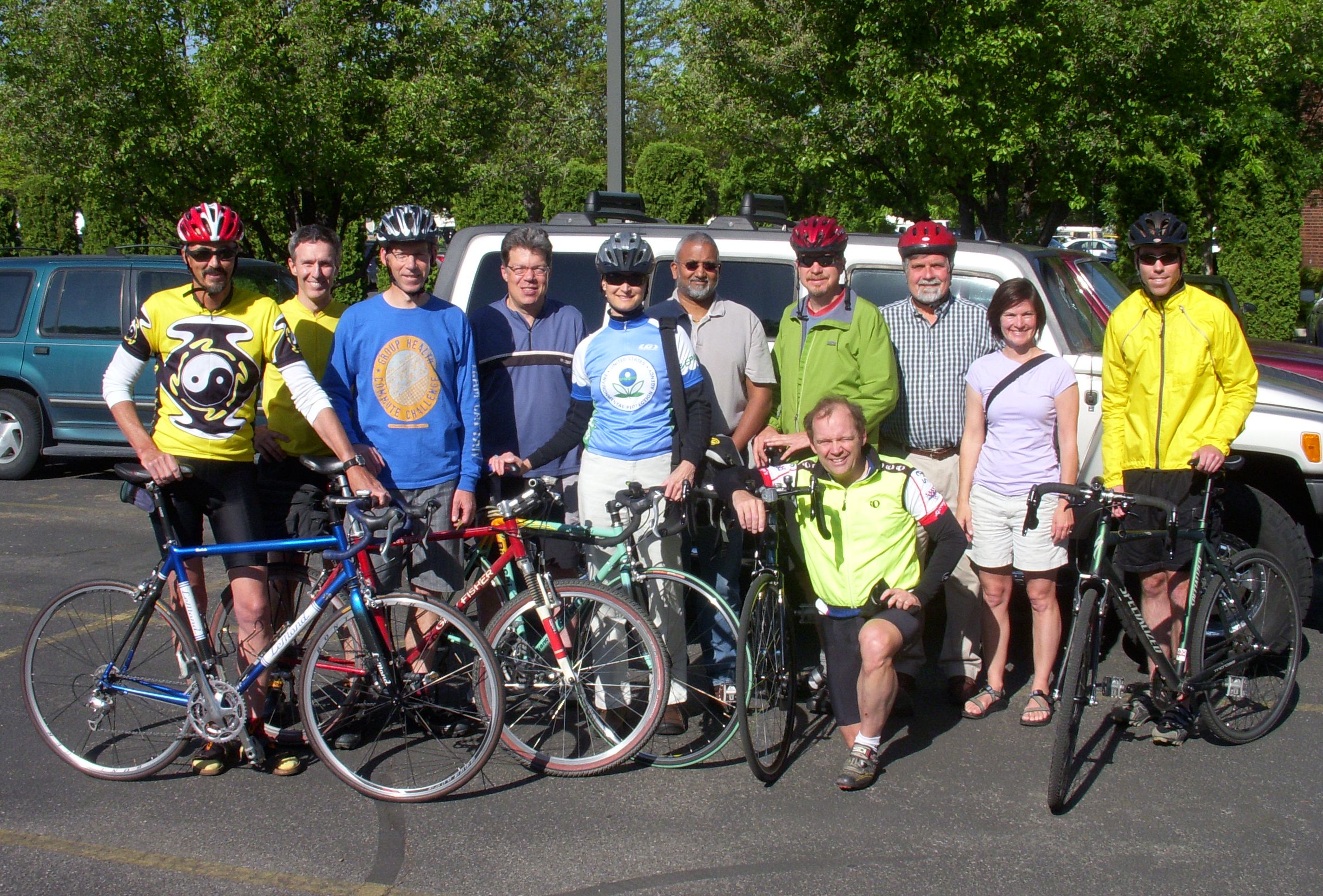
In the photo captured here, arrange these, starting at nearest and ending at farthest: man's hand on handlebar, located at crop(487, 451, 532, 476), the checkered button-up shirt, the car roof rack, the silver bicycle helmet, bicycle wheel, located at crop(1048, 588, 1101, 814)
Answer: bicycle wheel, located at crop(1048, 588, 1101, 814) → the silver bicycle helmet → man's hand on handlebar, located at crop(487, 451, 532, 476) → the checkered button-up shirt → the car roof rack

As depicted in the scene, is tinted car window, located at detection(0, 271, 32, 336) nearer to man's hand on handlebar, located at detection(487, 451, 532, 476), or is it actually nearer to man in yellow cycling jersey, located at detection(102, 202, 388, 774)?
man in yellow cycling jersey, located at detection(102, 202, 388, 774)

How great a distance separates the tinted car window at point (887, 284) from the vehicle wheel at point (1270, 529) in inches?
61.2

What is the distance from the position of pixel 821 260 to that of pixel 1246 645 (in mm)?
2276

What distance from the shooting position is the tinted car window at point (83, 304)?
10.2m

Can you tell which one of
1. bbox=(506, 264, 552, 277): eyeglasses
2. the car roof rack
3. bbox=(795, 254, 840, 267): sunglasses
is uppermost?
the car roof rack

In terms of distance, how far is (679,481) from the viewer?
4465mm

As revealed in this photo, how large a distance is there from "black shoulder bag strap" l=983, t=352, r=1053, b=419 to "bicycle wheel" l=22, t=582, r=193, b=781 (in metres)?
3.28

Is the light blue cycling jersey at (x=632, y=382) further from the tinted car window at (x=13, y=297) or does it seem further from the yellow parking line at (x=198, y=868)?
the tinted car window at (x=13, y=297)

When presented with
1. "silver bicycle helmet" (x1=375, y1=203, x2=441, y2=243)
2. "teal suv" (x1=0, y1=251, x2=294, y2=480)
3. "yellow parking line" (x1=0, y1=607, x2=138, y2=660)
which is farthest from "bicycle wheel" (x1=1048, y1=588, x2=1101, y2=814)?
"teal suv" (x1=0, y1=251, x2=294, y2=480)

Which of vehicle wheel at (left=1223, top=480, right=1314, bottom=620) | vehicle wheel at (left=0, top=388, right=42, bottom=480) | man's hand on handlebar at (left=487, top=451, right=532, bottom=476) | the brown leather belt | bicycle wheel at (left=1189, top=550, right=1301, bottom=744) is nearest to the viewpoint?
bicycle wheel at (left=1189, top=550, right=1301, bottom=744)

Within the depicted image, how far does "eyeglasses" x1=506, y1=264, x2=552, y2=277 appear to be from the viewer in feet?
16.0

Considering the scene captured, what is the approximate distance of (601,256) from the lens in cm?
454

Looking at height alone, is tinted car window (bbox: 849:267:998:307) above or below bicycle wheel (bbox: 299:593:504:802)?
above

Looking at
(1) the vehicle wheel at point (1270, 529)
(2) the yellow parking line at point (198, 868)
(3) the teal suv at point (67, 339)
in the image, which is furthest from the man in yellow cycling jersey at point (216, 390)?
(3) the teal suv at point (67, 339)
